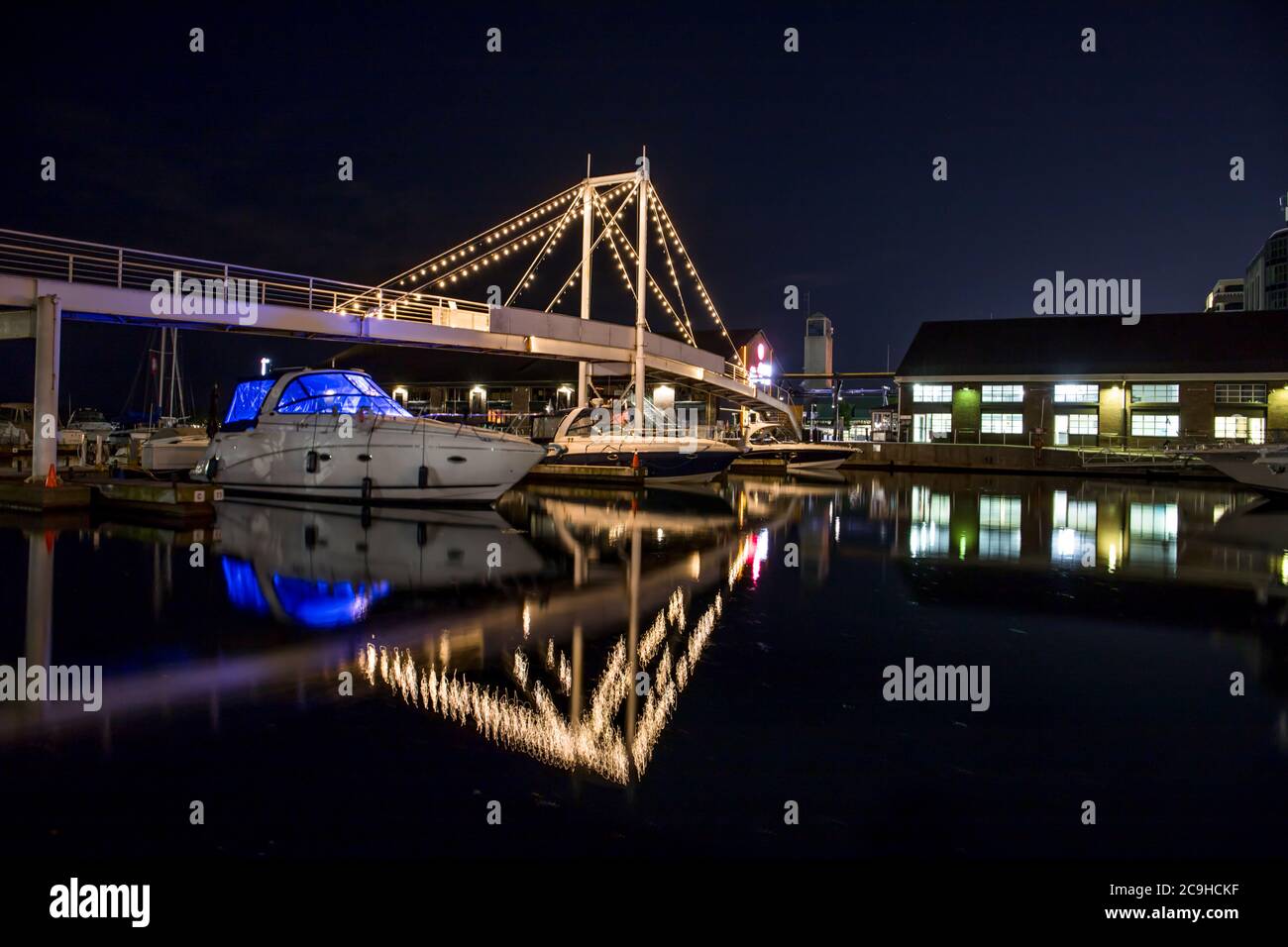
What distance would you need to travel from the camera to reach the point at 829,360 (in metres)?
77.2

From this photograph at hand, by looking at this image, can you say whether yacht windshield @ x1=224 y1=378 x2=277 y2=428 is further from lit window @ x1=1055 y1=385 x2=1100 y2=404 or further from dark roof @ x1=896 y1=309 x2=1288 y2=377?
lit window @ x1=1055 y1=385 x2=1100 y2=404

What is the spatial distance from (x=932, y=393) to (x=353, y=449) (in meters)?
39.2

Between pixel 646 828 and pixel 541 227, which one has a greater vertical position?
pixel 541 227

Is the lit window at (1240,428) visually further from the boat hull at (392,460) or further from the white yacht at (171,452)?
the white yacht at (171,452)

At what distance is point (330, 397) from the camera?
18.8 meters

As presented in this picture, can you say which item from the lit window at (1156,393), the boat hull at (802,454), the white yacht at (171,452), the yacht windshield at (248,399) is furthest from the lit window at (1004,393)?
the yacht windshield at (248,399)

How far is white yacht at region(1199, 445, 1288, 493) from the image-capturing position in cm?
2567

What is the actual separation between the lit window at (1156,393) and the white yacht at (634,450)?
93.4ft

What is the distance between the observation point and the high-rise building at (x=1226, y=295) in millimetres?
175875

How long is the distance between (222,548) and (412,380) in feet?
132

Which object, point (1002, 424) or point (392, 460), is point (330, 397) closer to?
point (392, 460)

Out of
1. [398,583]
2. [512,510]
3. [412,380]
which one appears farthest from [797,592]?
[412,380]
